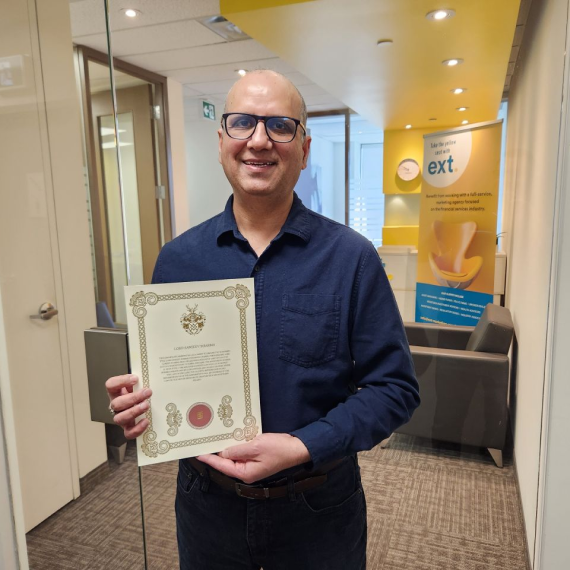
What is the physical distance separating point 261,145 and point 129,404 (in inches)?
21.5

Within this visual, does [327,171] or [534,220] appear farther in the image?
[327,171]

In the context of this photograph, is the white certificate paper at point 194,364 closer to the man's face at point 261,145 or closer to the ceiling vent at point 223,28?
the man's face at point 261,145

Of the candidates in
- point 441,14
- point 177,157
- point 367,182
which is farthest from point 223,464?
point 367,182

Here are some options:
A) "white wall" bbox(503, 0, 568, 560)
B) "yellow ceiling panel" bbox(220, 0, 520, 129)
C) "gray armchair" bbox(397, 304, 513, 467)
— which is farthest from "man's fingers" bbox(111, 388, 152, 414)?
"gray armchair" bbox(397, 304, 513, 467)

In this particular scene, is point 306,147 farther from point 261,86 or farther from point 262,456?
point 262,456

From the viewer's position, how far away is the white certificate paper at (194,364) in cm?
89

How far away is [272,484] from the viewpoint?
38.5 inches

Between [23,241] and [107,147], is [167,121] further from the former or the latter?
[23,241]

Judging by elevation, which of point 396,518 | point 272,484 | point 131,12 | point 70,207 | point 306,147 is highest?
point 131,12

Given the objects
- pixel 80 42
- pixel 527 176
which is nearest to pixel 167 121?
pixel 80 42

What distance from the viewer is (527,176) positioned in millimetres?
2648

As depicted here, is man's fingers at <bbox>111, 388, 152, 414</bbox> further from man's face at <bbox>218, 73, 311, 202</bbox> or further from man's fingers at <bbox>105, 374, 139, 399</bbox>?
man's face at <bbox>218, 73, 311, 202</bbox>

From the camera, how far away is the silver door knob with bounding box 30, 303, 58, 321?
49.5 inches

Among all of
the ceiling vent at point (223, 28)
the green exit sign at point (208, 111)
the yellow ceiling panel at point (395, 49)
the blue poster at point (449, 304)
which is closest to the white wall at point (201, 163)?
the green exit sign at point (208, 111)
